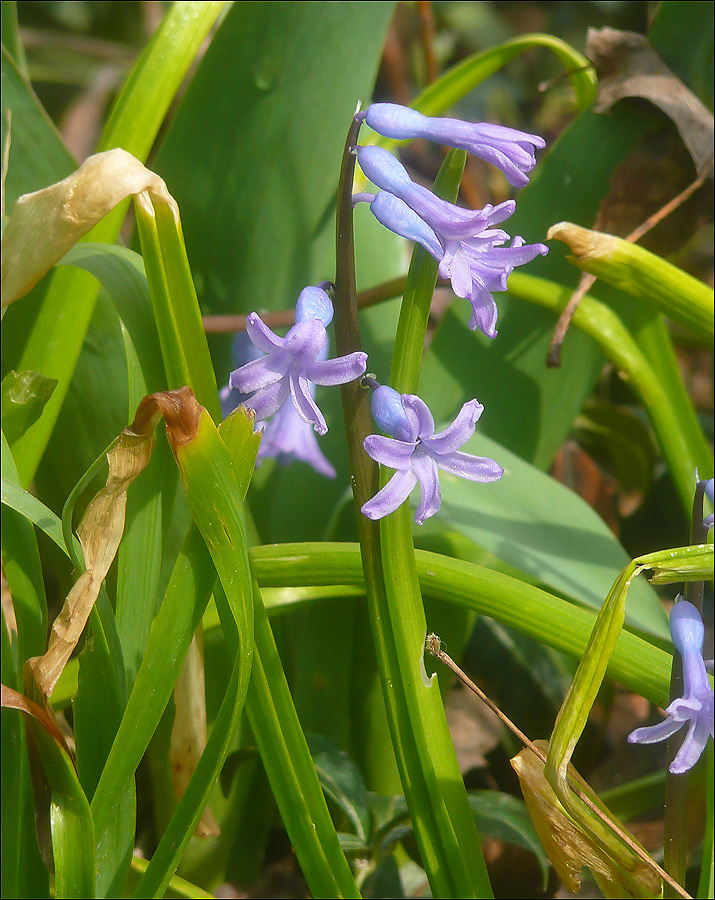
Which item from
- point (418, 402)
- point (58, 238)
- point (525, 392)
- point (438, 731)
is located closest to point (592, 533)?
point (525, 392)

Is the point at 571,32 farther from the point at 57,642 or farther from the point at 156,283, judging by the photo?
the point at 57,642

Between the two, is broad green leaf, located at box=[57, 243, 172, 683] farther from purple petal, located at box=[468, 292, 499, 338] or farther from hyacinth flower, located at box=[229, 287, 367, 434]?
purple petal, located at box=[468, 292, 499, 338]

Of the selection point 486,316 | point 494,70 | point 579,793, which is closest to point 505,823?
point 579,793

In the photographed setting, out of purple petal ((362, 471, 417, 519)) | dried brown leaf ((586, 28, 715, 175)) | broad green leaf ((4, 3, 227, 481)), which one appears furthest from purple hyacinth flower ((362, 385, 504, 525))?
dried brown leaf ((586, 28, 715, 175))

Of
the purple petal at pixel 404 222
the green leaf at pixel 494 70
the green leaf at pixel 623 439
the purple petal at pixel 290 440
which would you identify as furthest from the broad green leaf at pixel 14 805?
the green leaf at pixel 623 439

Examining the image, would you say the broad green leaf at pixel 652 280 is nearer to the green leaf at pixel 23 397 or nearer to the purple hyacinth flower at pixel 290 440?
the purple hyacinth flower at pixel 290 440

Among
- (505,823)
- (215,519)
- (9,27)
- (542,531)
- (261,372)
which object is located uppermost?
(9,27)

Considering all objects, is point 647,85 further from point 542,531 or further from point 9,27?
point 9,27
